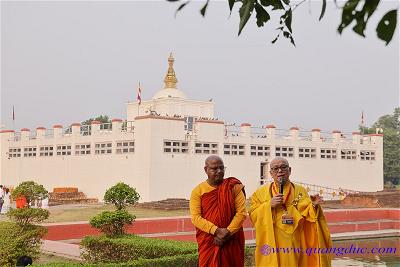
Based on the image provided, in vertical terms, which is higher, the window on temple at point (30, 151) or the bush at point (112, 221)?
the window on temple at point (30, 151)

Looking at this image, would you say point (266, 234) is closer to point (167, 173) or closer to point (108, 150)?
point (167, 173)

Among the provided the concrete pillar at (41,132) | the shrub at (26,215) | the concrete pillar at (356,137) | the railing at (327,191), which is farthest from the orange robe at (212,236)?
the concrete pillar at (356,137)

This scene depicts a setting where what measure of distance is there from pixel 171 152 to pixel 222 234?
1602 cm

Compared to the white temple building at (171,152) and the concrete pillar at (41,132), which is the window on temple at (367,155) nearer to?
the white temple building at (171,152)

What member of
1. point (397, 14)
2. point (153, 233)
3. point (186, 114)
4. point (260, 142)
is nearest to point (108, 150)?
point (186, 114)

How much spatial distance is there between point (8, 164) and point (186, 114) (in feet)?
27.4

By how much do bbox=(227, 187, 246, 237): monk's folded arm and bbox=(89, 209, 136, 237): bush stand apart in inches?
188

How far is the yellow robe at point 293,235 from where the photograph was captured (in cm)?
431

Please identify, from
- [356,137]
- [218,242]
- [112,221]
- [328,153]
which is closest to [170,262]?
[112,221]

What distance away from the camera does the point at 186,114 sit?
2397 cm

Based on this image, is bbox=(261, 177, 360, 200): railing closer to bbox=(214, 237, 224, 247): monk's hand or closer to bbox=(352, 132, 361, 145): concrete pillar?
bbox=(352, 132, 361, 145): concrete pillar

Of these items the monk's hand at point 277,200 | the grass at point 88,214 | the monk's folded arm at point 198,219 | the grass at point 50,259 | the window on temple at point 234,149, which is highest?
the window on temple at point 234,149

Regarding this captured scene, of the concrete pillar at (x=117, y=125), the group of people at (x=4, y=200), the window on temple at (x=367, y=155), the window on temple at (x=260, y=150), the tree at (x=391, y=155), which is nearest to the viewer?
the group of people at (x=4, y=200)

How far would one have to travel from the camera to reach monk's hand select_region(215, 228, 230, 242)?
427 centimetres
